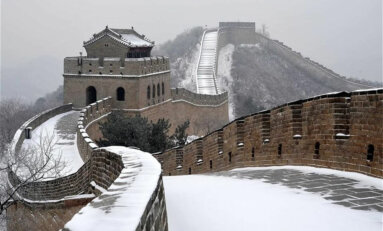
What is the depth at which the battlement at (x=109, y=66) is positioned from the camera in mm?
34000

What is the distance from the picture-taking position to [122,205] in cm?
355

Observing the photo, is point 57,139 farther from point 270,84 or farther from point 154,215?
point 270,84

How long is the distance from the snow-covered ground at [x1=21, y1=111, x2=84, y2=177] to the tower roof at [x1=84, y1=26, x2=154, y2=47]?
221 inches

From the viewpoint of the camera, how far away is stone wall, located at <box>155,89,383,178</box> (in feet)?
26.0

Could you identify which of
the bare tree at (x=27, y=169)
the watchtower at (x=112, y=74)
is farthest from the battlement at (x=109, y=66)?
the bare tree at (x=27, y=169)

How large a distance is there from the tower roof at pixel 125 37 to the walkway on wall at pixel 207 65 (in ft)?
57.3

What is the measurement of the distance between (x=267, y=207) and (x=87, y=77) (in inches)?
1175

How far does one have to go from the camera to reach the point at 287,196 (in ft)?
21.6

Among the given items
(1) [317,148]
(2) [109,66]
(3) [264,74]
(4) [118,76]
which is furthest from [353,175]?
(3) [264,74]

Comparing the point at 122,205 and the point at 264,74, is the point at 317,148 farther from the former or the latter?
the point at 264,74

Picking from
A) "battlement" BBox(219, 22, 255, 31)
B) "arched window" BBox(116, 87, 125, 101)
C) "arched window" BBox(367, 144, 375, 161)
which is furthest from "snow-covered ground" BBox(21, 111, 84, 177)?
"battlement" BBox(219, 22, 255, 31)

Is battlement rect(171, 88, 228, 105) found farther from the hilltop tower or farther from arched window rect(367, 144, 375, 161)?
arched window rect(367, 144, 375, 161)

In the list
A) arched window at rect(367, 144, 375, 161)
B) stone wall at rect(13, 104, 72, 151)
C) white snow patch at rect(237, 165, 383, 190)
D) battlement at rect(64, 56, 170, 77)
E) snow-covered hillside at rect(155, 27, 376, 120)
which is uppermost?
snow-covered hillside at rect(155, 27, 376, 120)

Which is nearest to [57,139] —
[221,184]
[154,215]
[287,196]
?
[221,184]
